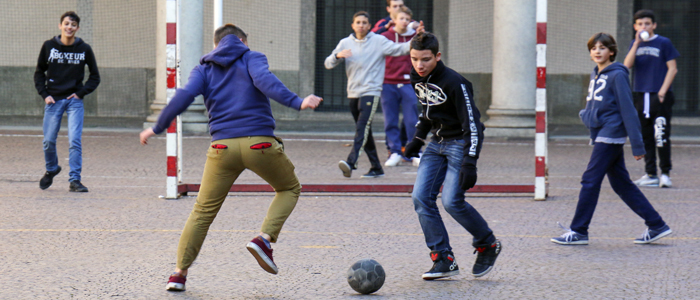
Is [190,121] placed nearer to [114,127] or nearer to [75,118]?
[114,127]

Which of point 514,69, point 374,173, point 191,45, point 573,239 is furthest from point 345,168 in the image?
point 514,69

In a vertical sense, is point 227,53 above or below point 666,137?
above

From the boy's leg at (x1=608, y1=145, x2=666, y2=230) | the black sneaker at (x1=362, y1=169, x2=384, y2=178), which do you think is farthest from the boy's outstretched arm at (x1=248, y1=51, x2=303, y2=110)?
the black sneaker at (x1=362, y1=169, x2=384, y2=178)

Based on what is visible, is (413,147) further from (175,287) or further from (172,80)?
(172,80)

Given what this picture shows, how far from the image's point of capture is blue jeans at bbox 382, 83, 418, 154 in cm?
1052

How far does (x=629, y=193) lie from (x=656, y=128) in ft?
10.6

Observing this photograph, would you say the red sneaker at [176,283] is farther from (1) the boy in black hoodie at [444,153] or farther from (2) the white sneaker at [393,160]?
(2) the white sneaker at [393,160]

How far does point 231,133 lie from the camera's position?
15.7 feet

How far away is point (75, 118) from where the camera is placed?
28.1 ft

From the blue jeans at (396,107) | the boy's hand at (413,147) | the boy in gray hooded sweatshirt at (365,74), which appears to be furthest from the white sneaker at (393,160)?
the boy's hand at (413,147)

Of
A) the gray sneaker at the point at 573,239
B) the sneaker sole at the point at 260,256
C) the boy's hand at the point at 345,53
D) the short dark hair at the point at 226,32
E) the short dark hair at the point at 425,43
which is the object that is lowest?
the gray sneaker at the point at 573,239

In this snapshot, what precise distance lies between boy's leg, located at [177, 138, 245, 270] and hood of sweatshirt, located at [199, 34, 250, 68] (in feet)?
1.42

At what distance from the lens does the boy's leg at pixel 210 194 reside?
4.80m

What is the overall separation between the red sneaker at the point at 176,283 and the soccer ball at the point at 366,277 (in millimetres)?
919
